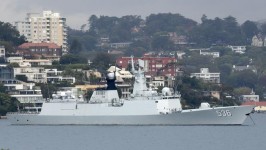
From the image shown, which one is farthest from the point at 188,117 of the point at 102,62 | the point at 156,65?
the point at 156,65

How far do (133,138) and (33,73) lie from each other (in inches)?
2253

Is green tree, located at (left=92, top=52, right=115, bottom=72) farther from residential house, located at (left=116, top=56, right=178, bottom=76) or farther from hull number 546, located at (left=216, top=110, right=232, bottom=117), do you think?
hull number 546, located at (left=216, top=110, right=232, bottom=117)

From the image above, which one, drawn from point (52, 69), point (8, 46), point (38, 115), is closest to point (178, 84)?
point (52, 69)

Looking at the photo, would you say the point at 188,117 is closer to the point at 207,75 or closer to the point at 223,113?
the point at 223,113

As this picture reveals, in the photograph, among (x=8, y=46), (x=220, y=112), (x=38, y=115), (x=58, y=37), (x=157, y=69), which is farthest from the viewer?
(x=58, y=37)

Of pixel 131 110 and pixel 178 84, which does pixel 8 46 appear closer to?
pixel 178 84

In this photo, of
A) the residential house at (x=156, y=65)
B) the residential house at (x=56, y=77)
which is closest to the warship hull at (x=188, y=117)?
the residential house at (x=56, y=77)

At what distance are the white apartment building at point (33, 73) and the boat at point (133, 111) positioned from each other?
38.3m

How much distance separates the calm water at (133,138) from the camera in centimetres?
7833

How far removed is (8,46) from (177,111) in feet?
210

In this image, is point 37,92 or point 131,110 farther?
point 37,92

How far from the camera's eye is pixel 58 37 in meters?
188

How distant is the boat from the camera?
93812 millimetres

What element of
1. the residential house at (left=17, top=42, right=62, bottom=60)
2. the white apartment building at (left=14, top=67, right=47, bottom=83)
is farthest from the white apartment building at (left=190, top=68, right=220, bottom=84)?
the white apartment building at (left=14, top=67, right=47, bottom=83)
